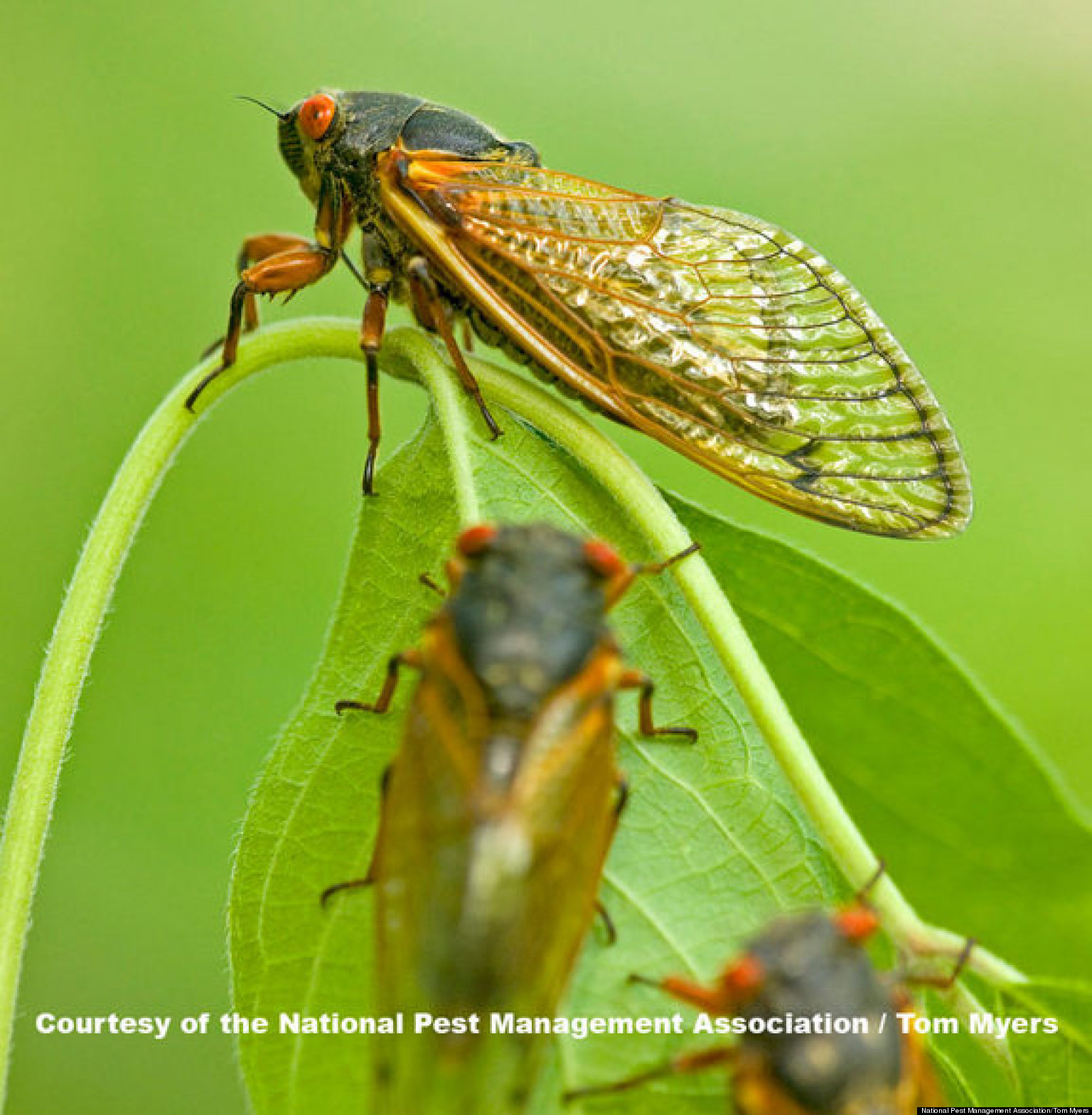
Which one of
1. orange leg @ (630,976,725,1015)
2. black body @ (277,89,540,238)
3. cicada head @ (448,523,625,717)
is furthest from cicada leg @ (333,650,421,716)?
black body @ (277,89,540,238)

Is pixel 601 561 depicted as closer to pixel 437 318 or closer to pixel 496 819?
pixel 496 819

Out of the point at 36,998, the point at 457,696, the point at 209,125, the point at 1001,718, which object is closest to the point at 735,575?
the point at 1001,718

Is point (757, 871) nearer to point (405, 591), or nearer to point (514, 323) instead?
point (405, 591)

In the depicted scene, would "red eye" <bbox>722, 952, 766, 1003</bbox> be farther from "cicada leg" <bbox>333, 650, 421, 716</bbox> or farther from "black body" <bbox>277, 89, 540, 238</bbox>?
"black body" <bbox>277, 89, 540, 238</bbox>

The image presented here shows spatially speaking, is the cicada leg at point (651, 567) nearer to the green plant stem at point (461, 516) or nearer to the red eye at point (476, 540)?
the green plant stem at point (461, 516)

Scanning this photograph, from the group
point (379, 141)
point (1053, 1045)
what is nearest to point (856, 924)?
point (1053, 1045)

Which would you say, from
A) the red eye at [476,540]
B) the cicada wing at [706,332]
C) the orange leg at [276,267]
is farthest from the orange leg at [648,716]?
the orange leg at [276,267]
